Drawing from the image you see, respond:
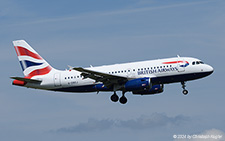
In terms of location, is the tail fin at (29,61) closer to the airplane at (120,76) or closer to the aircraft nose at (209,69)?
the airplane at (120,76)

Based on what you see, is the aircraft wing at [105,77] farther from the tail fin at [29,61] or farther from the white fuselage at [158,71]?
the tail fin at [29,61]

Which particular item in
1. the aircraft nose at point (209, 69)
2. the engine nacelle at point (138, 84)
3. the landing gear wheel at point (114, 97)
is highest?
the aircraft nose at point (209, 69)

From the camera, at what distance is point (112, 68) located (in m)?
62.5

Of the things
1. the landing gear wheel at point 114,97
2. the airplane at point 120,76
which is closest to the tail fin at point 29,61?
the airplane at point 120,76

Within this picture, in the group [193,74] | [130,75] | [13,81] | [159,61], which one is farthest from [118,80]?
[13,81]

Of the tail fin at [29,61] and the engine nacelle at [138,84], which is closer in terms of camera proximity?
the engine nacelle at [138,84]

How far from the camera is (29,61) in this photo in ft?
222

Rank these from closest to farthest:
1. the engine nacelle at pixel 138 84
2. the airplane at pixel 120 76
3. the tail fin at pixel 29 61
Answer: the engine nacelle at pixel 138 84 → the airplane at pixel 120 76 → the tail fin at pixel 29 61

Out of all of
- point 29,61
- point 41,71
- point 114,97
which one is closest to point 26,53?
point 29,61

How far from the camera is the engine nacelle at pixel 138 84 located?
2341 inches

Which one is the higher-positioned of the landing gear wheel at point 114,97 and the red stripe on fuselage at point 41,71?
the red stripe on fuselage at point 41,71

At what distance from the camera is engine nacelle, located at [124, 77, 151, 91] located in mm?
59469

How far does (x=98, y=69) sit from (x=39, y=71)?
8853 mm

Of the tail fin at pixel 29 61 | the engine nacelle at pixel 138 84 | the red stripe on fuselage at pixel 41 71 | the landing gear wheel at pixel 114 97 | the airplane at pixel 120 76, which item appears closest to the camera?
the engine nacelle at pixel 138 84
